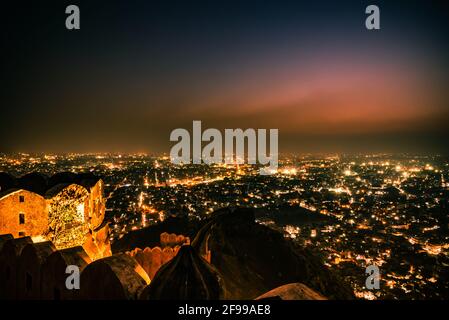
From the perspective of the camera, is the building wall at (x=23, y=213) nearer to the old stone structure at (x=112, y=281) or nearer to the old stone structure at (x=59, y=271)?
the old stone structure at (x=59, y=271)

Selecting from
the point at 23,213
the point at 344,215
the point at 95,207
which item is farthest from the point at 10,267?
the point at 344,215

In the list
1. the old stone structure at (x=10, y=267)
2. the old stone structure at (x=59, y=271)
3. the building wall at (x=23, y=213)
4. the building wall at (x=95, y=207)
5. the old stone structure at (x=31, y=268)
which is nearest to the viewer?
the old stone structure at (x=59, y=271)

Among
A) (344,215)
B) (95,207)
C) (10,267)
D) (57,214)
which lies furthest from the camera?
(344,215)

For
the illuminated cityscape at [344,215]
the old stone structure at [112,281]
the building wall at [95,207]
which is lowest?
the illuminated cityscape at [344,215]

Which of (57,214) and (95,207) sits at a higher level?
(57,214)

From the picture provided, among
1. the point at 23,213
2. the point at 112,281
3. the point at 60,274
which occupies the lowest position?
the point at 23,213

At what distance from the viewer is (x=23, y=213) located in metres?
7.73

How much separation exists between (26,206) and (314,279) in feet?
32.6

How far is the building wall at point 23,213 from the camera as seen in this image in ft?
25.0

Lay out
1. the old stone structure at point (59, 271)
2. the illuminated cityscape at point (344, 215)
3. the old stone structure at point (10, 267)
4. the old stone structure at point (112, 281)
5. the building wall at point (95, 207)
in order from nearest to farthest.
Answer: the old stone structure at point (112, 281), the old stone structure at point (59, 271), the old stone structure at point (10, 267), the building wall at point (95, 207), the illuminated cityscape at point (344, 215)

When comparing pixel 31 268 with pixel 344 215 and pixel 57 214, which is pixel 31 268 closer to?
pixel 57 214

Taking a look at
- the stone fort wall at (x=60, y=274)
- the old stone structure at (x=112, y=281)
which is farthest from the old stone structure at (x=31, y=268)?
the old stone structure at (x=112, y=281)
